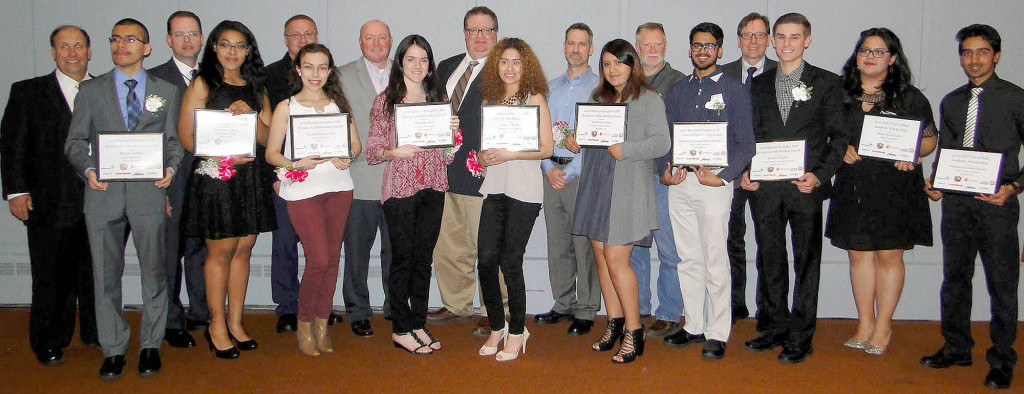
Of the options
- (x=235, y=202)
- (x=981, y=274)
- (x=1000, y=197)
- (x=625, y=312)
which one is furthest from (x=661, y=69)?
(x=981, y=274)

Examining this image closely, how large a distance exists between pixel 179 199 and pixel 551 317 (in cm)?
236

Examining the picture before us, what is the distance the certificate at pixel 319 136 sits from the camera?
366cm

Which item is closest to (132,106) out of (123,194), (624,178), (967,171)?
(123,194)

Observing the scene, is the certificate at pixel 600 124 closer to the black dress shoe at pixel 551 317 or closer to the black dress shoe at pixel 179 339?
the black dress shoe at pixel 551 317

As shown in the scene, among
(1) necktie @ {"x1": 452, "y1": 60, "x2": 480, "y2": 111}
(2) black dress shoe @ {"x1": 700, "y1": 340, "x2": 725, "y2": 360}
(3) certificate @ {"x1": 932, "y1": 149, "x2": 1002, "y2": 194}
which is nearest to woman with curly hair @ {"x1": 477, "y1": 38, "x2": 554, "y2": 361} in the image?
(1) necktie @ {"x1": 452, "y1": 60, "x2": 480, "y2": 111}

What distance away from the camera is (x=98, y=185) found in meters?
3.48

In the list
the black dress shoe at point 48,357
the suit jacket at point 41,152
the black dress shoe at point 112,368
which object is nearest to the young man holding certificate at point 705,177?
the black dress shoe at point 112,368

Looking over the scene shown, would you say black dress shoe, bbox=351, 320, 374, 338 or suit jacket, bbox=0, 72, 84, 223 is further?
A: black dress shoe, bbox=351, 320, 374, 338

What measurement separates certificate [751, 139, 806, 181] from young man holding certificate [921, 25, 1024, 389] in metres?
0.69

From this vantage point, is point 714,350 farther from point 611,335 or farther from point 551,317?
point 551,317

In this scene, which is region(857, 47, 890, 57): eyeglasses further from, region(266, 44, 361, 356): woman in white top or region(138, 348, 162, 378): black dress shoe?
region(138, 348, 162, 378): black dress shoe

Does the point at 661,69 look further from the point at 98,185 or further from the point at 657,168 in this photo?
the point at 98,185

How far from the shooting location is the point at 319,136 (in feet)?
12.1

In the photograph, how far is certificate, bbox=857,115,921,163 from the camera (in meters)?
3.73
